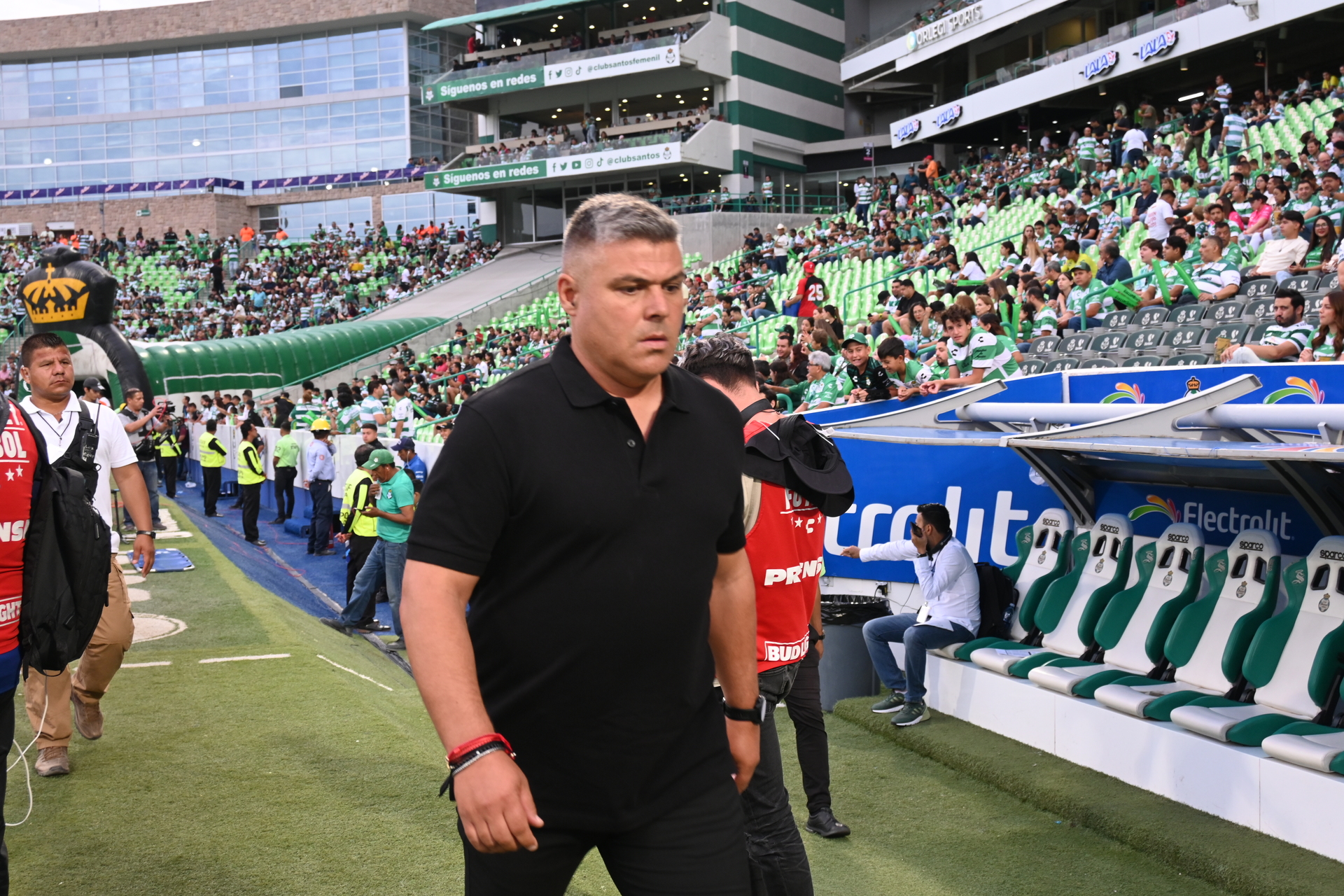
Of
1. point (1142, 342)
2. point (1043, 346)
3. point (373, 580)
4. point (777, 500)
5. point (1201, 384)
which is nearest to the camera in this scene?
point (777, 500)

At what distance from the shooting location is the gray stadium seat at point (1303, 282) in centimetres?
920

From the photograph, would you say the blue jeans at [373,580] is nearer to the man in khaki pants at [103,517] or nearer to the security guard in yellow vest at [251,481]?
the man in khaki pants at [103,517]

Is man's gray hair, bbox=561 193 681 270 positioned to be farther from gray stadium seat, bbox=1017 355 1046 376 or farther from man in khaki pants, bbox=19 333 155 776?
gray stadium seat, bbox=1017 355 1046 376

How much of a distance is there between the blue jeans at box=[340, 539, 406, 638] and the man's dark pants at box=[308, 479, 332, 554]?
501 cm

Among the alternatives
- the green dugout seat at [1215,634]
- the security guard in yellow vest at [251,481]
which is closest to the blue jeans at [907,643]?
the green dugout seat at [1215,634]

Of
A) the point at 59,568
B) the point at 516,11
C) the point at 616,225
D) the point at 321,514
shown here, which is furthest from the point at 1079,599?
the point at 516,11

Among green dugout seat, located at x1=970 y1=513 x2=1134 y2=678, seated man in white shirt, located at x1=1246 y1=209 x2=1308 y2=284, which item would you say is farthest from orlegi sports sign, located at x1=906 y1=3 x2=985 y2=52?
green dugout seat, located at x1=970 y1=513 x2=1134 y2=678

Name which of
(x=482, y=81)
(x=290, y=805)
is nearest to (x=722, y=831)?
(x=290, y=805)

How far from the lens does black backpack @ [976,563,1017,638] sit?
24.2 feet

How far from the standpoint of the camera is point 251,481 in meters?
17.5

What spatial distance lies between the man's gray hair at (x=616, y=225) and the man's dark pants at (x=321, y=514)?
48.2 ft

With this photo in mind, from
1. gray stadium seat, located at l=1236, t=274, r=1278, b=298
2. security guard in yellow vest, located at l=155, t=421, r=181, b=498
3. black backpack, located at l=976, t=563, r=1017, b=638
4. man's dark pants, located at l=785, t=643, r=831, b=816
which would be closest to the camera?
man's dark pants, located at l=785, t=643, r=831, b=816

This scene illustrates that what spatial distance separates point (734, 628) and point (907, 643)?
15.7ft

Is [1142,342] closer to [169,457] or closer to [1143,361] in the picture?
[1143,361]
